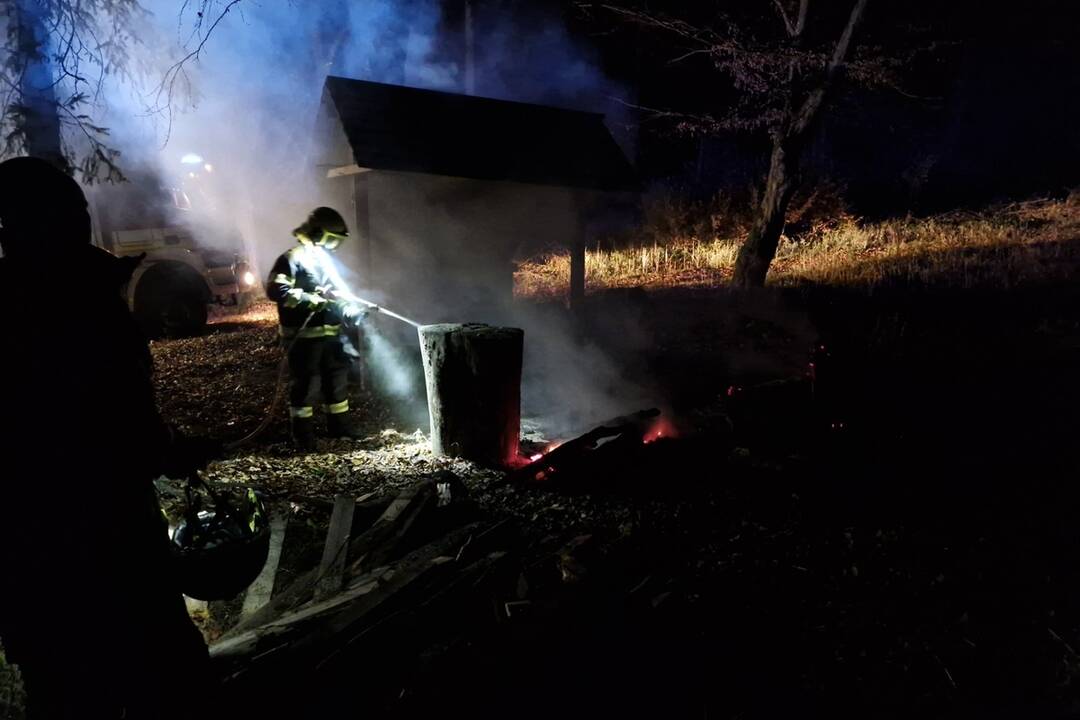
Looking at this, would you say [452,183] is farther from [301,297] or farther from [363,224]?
[301,297]

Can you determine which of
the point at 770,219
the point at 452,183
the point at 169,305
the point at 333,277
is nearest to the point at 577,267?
the point at 452,183

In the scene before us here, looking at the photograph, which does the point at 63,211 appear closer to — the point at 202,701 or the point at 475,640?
the point at 202,701

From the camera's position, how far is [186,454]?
244 cm

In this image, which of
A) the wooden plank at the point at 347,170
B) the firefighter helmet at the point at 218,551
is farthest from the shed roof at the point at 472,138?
the firefighter helmet at the point at 218,551

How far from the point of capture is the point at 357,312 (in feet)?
23.1

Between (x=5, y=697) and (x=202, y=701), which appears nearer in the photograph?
(x=202, y=701)

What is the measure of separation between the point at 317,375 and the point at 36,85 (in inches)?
167

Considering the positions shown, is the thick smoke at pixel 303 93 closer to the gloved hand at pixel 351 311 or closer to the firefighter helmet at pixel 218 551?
the gloved hand at pixel 351 311

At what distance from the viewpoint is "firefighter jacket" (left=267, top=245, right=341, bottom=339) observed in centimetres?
656

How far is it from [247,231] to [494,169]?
486 inches

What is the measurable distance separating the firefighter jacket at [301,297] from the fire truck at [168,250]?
7.42m

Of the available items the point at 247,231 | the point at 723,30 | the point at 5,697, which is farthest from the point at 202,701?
the point at 247,231

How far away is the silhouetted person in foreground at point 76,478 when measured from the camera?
6.52 ft

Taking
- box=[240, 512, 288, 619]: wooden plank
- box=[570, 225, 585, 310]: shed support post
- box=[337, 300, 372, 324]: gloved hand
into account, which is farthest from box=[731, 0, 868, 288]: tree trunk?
box=[240, 512, 288, 619]: wooden plank
